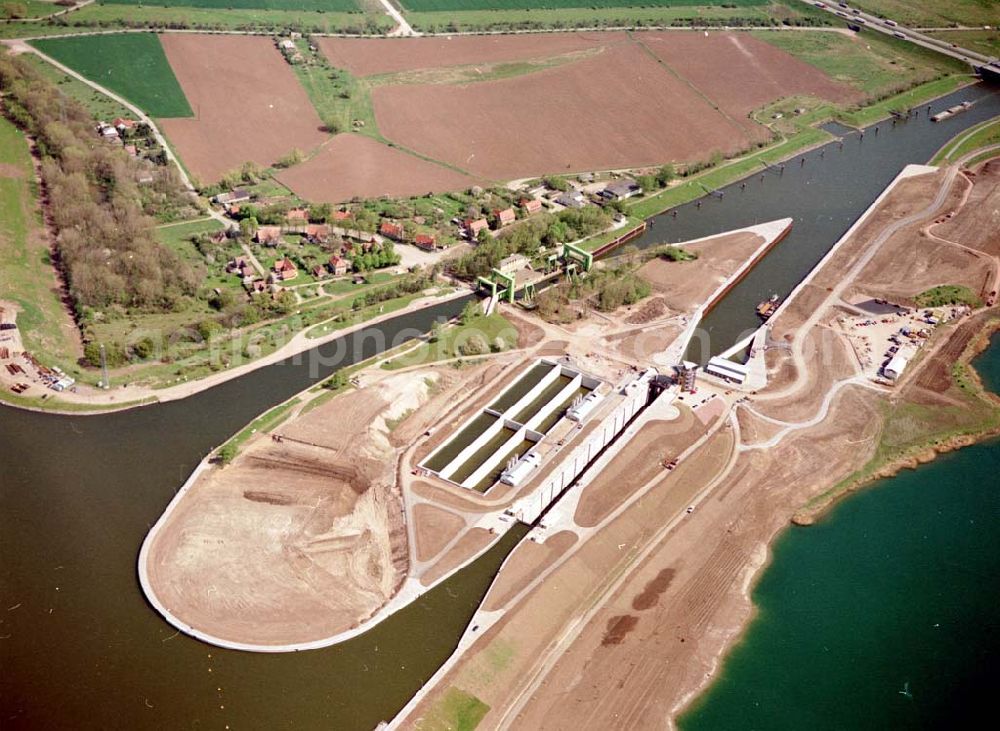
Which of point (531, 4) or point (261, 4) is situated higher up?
point (261, 4)

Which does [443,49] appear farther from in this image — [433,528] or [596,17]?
[433,528]

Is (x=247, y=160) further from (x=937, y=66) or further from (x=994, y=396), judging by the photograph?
(x=937, y=66)

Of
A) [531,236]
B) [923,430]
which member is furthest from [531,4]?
[923,430]

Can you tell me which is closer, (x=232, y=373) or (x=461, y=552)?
(x=461, y=552)

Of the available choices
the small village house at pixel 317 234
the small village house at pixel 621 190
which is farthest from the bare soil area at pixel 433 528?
the small village house at pixel 621 190

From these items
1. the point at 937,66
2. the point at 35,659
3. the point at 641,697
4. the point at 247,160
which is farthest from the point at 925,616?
the point at 937,66

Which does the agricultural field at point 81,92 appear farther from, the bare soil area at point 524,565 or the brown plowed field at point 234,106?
the bare soil area at point 524,565
